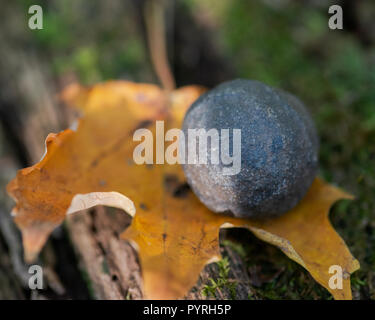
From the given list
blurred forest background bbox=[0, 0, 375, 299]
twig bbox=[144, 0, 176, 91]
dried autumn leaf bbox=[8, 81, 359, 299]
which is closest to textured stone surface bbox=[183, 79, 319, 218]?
dried autumn leaf bbox=[8, 81, 359, 299]

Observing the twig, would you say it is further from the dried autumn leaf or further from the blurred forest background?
the dried autumn leaf

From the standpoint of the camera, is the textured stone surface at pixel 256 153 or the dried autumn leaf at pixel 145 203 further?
the textured stone surface at pixel 256 153

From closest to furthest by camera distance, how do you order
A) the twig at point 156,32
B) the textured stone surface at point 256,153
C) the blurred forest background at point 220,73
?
the textured stone surface at point 256,153 < the blurred forest background at point 220,73 < the twig at point 156,32

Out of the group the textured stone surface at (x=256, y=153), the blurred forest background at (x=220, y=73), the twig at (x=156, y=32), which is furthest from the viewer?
the twig at (x=156, y=32)

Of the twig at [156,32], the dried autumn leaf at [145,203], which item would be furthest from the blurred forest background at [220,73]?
the dried autumn leaf at [145,203]

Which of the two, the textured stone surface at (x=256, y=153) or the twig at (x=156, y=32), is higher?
the twig at (x=156, y=32)

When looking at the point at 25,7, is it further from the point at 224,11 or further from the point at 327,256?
the point at 327,256

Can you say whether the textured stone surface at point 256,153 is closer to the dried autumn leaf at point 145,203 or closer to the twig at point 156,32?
the dried autumn leaf at point 145,203
